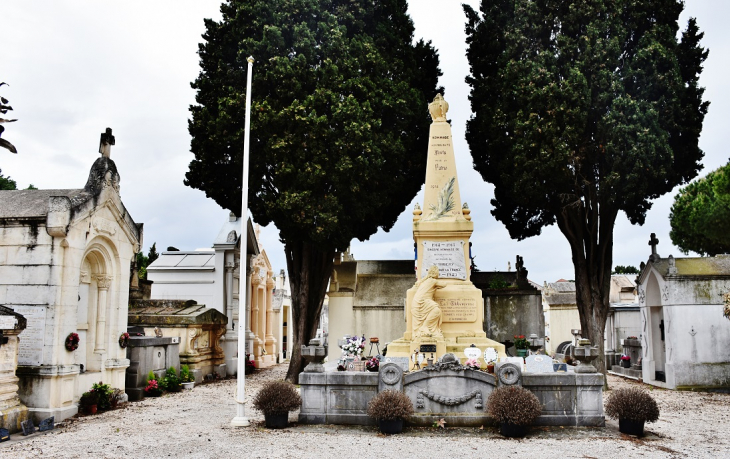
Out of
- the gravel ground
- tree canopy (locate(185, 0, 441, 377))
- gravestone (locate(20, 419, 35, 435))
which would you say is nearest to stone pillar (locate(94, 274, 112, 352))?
the gravel ground

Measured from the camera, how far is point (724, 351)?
18.0 m

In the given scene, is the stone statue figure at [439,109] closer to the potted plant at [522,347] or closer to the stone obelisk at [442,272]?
the stone obelisk at [442,272]

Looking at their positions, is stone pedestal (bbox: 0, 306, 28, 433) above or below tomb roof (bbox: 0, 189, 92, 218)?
below

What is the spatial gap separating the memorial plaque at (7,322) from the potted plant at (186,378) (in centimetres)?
782

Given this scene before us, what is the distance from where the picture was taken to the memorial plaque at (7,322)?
10.3 meters

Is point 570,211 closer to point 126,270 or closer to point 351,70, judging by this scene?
point 351,70

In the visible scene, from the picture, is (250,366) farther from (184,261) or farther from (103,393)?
(103,393)

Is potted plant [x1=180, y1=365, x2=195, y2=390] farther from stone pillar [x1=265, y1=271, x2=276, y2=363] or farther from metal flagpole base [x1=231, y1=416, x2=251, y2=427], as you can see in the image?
stone pillar [x1=265, y1=271, x2=276, y2=363]

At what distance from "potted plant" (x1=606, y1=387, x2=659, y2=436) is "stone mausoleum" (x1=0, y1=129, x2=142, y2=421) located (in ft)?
34.1

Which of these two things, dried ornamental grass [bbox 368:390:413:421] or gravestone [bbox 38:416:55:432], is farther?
gravestone [bbox 38:416:55:432]

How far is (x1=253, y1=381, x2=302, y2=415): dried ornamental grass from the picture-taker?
10.6 m

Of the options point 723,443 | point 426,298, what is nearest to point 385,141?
point 426,298

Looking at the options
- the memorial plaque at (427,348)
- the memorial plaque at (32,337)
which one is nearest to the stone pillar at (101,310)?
the memorial plaque at (32,337)

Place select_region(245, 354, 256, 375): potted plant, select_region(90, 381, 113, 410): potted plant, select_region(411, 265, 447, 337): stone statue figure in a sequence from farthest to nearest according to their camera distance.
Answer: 1. select_region(245, 354, 256, 375): potted plant
2. select_region(411, 265, 447, 337): stone statue figure
3. select_region(90, 381, 113, 410): potted plant
